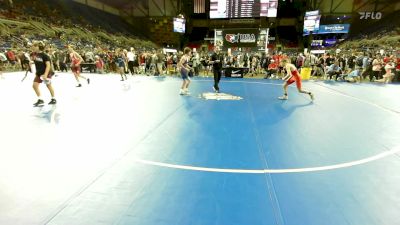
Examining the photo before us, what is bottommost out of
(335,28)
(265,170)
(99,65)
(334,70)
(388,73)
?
(265,170)

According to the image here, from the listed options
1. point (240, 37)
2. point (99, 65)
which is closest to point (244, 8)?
point (240, 37)

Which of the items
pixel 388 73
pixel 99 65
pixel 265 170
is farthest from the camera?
pixel 99 65

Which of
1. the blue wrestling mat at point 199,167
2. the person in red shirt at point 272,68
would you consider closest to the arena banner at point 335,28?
the person in red shirt at point 272,68

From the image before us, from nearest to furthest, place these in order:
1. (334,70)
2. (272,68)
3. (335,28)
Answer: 1. (334,70)
2. (272,68)
3. (335,28)

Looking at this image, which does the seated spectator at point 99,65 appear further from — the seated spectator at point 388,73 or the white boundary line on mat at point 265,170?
the seated spectator at point 388,73

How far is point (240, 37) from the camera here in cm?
1995

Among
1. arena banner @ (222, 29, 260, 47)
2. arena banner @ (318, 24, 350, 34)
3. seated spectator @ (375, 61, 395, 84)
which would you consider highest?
arena banner @ (318, 24, 350, 34)

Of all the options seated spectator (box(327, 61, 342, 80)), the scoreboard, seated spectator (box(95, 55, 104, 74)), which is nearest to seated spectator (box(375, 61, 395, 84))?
seated spectator (box(327, 61, 342, 80))

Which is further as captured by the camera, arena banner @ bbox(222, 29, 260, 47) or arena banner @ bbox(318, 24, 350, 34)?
arena banner @ bbox(318, 24, 350, 34)

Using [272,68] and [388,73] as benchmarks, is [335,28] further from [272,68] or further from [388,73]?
[272,68]

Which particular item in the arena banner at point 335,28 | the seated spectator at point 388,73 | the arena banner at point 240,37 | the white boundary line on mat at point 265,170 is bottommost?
the white boundary line on mat at point 265,170

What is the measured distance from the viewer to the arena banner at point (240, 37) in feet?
64.5

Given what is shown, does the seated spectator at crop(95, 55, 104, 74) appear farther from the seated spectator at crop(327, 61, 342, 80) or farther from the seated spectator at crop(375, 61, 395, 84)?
the seated spectator at crop(375, 61, 395, 84)

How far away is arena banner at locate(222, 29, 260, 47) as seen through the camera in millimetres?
19648
